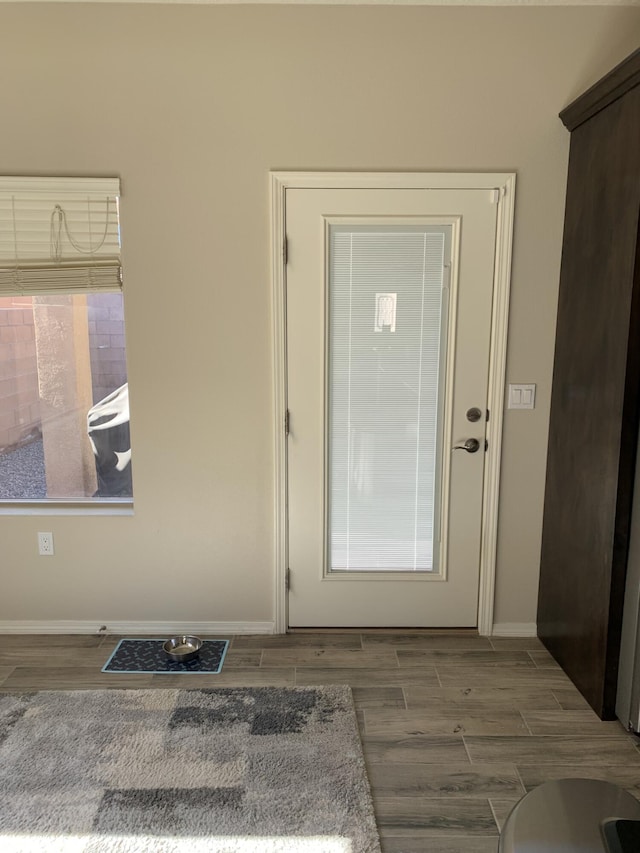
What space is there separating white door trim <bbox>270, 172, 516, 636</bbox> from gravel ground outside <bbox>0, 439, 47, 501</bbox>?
45.4 inches

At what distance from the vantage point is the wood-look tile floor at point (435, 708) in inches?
76.9

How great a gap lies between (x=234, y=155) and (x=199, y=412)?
1.11 m

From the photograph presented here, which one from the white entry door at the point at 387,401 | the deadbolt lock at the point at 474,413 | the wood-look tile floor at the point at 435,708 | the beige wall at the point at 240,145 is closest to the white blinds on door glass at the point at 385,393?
the white entry door at the point at 387,401

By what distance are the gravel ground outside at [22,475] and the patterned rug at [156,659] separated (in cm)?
84

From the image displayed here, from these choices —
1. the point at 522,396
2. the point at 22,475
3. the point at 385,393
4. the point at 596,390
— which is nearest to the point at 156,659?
the point at 22,475

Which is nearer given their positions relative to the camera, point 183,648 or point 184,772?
point 184,772

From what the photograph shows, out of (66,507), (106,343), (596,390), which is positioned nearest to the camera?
(596,390)

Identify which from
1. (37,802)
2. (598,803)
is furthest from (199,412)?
(598,803)

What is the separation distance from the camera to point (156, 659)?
2.76 meters

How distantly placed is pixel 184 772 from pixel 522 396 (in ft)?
6.55

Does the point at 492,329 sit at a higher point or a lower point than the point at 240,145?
lower

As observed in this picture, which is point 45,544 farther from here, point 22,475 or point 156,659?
point 156,659

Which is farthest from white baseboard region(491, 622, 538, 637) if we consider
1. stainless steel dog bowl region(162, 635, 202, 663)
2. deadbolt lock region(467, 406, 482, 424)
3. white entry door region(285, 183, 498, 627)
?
stainless steel dog bowl region(162, 635, 202, 663)

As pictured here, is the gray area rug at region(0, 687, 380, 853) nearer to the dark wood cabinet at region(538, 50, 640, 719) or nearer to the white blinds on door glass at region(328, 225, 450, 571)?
the white blinds on door glass at region(328, 225, 450, 571)
